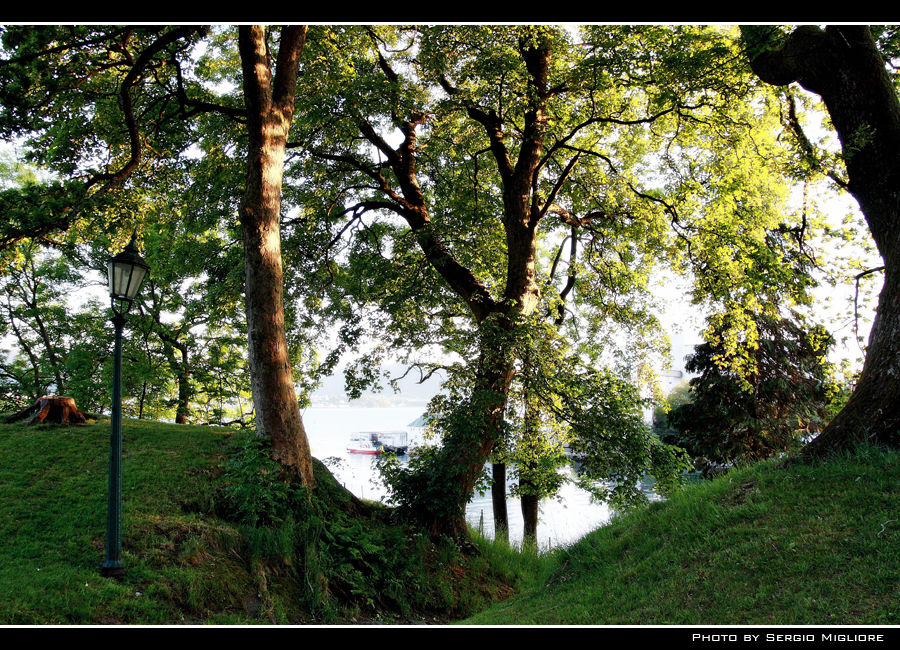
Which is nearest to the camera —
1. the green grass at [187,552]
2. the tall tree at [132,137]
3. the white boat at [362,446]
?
the green grass at [187,552]

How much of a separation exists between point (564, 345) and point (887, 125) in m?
5.51

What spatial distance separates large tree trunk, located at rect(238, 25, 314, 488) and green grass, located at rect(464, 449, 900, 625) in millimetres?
3480

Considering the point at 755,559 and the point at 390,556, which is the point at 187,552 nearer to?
the point at 390,556

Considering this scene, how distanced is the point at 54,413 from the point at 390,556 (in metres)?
6.53

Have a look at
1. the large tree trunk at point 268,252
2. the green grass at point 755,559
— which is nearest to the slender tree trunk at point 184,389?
the large tree trunk at point 268,252

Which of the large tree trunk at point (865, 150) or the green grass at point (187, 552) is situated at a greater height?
the large tree trunk at point (865, 150)

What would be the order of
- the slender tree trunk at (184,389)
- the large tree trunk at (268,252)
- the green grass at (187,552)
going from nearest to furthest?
the green grass at (187,552) < the large tree trunk at (268,252) < the slender tree trunk at (184,389)

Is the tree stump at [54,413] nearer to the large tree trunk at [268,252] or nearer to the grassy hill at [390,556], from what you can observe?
the grassy hill at [390,556]

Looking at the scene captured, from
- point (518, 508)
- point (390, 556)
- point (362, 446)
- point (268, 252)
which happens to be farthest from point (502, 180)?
point (362, 446)

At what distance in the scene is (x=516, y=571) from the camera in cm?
922

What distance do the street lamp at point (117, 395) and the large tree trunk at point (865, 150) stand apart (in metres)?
6.90

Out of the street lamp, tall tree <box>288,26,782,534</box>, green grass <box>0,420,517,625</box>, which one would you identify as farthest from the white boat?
the street lamp

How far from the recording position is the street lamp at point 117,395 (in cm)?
498

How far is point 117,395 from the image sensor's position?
550 centimetres
